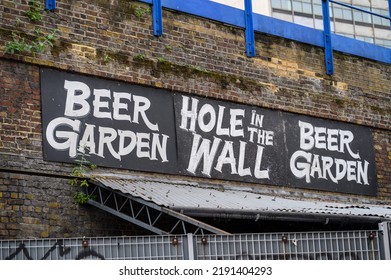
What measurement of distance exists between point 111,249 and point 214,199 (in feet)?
16.2

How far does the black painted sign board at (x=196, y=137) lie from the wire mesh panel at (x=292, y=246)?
5.04 m

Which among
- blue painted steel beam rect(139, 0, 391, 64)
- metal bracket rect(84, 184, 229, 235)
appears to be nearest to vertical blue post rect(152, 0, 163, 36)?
blue painted steel beam rect(139, 0, 391, 64)

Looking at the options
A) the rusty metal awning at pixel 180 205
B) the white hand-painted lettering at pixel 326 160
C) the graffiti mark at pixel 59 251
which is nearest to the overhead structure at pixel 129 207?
the rusty metal awning at pixel 180 205

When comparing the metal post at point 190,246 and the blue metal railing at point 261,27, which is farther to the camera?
the blue metal railing at point 261,27

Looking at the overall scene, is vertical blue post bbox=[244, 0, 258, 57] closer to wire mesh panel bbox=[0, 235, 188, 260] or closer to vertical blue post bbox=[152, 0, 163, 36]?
vertical blue post bbox=[152, 0, 163, 36]

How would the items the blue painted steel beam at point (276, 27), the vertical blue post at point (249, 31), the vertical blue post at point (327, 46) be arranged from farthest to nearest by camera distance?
1. the vertical blue post at point (327, 46)
2. the vertical blue post at point (249, 31)
3. the blue painted steel beam at point (276, 27)

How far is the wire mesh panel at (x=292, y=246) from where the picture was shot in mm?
10242

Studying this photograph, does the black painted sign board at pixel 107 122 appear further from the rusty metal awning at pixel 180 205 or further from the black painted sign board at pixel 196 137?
the rusty metal awning at pixel 180 205

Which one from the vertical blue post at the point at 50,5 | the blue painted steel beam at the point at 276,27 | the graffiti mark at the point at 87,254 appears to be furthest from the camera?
the blue painted steel beam at the point at 276,27

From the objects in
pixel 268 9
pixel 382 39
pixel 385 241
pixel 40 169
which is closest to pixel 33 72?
pixel 40 169

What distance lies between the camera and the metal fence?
10.2 meters

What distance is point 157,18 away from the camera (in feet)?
54.9

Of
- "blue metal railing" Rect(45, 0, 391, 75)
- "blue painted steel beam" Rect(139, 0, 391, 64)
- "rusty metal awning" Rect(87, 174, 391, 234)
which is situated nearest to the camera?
"rusty metal awning" Rect(87, 174, 391, 234)
